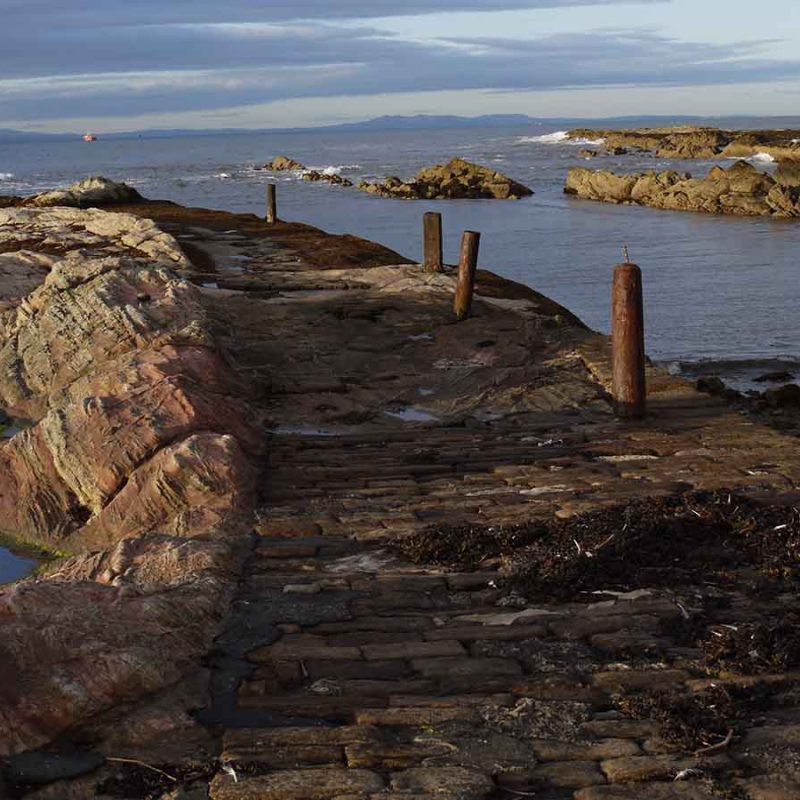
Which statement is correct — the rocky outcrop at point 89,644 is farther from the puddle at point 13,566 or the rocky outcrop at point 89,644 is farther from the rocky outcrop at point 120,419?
the puddle at point 13,566

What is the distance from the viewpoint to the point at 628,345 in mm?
11938

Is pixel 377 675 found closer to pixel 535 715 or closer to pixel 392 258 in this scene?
pixel 535 715

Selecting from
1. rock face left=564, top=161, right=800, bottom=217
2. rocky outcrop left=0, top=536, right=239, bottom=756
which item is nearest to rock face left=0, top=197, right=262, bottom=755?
rocky outcrop left=0, top=536, right=239, bottom=756

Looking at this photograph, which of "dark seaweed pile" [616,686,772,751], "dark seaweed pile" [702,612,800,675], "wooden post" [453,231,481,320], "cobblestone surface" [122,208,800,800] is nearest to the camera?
"cobblestone surface" [122,208,800,800]

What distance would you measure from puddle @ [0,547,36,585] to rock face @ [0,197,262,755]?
0.84ft

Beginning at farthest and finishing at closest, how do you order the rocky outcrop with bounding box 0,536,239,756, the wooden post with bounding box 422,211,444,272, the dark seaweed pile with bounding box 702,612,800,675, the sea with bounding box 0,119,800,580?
the sea with bounding box 0,119,800,580 < the wooden post with bounding box 422,211,444,272 < the dark seaweed pile with bounding box 702,612,800,675 < the rocky outcrop with bounding box 0,536,239,756

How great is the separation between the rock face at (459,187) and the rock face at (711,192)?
15.7 ft

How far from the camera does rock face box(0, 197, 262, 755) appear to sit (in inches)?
238

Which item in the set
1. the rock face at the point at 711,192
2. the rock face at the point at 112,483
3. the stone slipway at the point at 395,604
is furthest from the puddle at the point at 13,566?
the rock face at the point at 711,192

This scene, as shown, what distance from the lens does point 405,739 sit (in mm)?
5590

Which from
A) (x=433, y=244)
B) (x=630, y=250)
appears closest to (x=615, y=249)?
(x=630, y=250)

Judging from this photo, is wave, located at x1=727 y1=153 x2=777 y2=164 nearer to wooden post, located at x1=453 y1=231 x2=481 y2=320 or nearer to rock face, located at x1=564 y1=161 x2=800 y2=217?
rock face, located at x1=564 y1=161 x2=800 y2=217

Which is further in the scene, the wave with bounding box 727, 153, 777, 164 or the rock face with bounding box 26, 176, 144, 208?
the wave with bounding box 727, 153, 777, 164

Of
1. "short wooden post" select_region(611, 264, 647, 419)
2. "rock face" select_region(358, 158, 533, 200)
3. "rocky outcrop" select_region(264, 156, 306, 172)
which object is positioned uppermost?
"rocky outcrop" select_region(264, 156, 306, 172)
